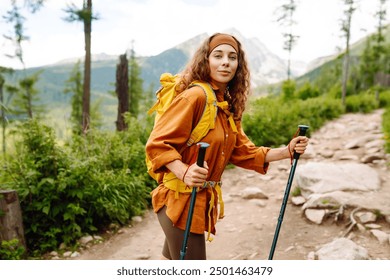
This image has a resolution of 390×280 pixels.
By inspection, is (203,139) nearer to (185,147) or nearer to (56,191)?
(185,147)

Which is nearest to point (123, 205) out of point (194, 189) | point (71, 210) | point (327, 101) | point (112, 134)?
point (71, 210)

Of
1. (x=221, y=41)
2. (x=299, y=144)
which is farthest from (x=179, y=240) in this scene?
(x=221, y=41)

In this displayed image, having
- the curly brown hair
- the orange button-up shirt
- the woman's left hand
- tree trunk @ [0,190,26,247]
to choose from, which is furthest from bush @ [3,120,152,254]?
the woman's left hand

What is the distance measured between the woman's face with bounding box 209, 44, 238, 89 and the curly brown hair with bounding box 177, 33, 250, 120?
0.04m

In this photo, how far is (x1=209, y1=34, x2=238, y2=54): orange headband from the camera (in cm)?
242

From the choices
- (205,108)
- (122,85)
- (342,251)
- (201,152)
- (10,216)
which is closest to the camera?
(201,152)

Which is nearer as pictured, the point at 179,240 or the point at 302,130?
the point at 179,240

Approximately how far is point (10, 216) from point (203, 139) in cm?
332

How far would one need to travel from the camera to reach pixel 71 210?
5.05 m

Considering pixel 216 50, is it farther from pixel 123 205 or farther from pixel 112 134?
pixel 112 134

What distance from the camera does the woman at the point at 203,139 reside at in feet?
7.07

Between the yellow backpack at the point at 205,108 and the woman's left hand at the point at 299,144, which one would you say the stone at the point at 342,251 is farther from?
the yellow backpack at the point at 205,108

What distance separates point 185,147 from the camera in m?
2.29
